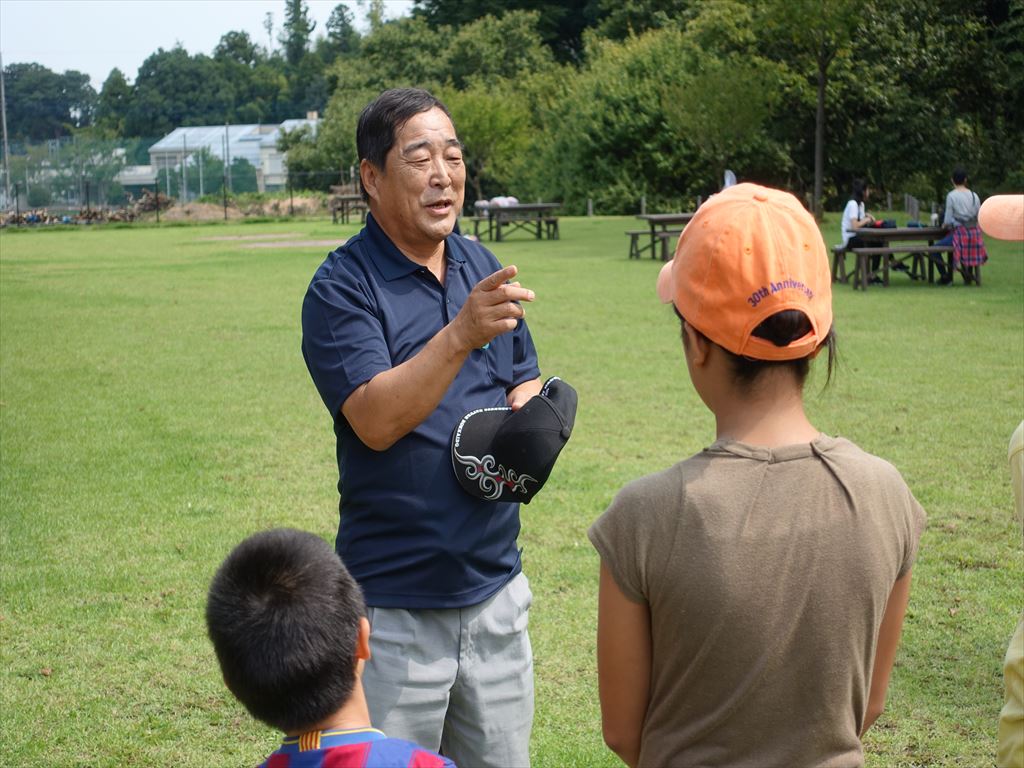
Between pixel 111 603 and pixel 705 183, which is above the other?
pixel 705 183

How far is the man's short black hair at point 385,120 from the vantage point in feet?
9.61

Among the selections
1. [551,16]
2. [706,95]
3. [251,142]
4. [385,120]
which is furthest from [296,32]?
[385,120]

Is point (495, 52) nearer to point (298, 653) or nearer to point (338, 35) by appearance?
point (298, 653)

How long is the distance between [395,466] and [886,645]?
1.17 m

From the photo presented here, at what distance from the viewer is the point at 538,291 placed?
18.4m

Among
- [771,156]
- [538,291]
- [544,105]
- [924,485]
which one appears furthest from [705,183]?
[924,485]

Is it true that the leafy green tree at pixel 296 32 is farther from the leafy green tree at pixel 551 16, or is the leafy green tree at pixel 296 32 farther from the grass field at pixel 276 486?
the grass field at pixel 276 486

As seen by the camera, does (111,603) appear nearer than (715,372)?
No

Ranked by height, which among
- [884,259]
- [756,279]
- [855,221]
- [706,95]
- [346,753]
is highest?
[706,95]

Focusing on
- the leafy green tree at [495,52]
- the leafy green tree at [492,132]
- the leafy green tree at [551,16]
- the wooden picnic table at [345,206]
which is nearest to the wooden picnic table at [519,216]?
the wooden picnic table at [345,206]

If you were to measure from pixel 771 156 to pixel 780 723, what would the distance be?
1653 inches

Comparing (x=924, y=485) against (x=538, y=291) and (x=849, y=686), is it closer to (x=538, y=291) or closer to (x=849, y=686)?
(x=849, y=686)

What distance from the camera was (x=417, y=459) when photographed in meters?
2.77

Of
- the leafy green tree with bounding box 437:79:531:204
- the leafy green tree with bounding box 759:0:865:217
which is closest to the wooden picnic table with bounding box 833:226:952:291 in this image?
the leafy green tree with bounding box 759:0:865:217
